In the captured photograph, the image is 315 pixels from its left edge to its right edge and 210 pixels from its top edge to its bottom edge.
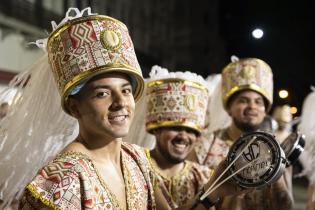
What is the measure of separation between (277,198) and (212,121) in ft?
6.12

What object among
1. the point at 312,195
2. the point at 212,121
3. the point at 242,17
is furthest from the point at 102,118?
the point at 242,17

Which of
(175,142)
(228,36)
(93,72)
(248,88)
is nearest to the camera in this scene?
(93,72)

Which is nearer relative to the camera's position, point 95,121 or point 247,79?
point 95,121

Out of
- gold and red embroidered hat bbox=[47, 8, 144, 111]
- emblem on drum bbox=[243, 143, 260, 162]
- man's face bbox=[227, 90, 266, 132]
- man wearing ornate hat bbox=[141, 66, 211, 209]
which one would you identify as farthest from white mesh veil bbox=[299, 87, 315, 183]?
gold and red embroidered hat bbox=[47, 8, 144, 111]

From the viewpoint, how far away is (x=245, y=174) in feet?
6.64

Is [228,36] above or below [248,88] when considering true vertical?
above

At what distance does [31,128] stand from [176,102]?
3.51 feet

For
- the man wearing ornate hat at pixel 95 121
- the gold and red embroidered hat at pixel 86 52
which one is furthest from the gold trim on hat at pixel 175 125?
the gold and red embroidered hat at pixel 86 52

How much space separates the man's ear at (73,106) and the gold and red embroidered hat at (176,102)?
1.20 m

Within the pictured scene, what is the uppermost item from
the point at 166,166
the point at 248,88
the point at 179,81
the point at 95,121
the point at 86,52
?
the point at 248,88

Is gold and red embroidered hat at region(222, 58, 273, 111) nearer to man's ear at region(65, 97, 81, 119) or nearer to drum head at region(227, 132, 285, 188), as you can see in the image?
drum head at region(227, 132, 285, 188)

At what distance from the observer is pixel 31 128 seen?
2.39 m

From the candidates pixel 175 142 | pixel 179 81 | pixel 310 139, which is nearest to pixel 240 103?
pixel 310 139

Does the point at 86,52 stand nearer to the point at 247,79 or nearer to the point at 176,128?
the point at 176,128
